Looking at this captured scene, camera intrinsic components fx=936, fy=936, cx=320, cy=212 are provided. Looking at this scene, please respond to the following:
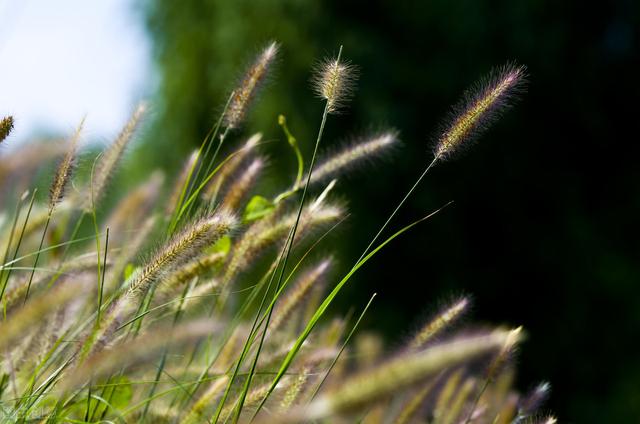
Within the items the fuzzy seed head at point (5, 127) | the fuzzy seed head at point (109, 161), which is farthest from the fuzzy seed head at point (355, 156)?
the fuzzy seed head at point (5, 127)

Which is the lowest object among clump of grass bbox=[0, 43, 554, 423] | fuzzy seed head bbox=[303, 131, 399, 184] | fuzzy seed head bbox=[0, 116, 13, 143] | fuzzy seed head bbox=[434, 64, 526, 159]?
clump of grass bbox=[0, 43, 554, 423]

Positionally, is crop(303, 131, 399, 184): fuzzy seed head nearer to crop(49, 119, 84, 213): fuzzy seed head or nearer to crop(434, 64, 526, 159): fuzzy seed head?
crop(434, 64, 526, 159): fuzzy seed head

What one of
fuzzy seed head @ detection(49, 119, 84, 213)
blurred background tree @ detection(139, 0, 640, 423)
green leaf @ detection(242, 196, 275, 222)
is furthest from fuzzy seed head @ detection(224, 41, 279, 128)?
blurred background tree @ detection(139, 0, 640, 423)

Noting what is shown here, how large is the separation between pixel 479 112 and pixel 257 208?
1.63 ft

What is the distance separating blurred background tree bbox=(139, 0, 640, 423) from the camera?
26.0 feet

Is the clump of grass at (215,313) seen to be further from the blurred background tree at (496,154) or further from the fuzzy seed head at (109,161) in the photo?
the blurred background tree at (496,154)

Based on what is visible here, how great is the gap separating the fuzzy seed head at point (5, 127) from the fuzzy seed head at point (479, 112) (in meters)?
0.63

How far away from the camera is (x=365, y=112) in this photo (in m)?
7.70

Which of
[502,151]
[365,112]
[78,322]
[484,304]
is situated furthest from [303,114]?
[78,322]

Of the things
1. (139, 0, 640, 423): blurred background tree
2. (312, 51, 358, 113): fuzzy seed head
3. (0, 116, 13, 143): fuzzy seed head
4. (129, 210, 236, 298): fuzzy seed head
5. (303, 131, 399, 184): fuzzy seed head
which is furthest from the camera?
(139, 0, 640, 423): blurred background tree

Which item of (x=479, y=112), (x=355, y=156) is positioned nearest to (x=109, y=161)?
(x=355, y=156)

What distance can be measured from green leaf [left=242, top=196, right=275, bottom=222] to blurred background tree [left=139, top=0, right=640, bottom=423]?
5.92m

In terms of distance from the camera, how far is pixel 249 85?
5.50 feet

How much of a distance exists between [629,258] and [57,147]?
25.0ft
